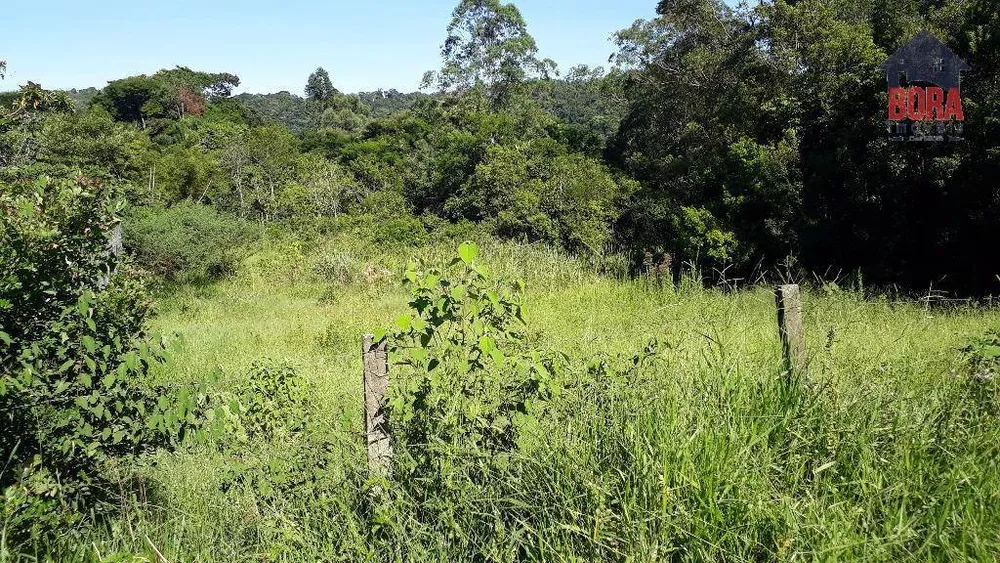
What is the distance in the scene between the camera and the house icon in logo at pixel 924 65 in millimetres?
11664

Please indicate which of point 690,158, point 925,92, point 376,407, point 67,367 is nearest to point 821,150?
point 925,92

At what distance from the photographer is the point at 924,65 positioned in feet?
39.7

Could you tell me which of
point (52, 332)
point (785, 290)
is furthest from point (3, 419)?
point (785, 290)

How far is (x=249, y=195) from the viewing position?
26.1 metres

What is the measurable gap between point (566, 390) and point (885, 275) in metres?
11.3

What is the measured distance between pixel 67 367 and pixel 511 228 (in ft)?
52.1

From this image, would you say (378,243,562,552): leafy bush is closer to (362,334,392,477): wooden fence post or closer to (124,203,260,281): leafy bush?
(362,334,392,477): wooden fence post

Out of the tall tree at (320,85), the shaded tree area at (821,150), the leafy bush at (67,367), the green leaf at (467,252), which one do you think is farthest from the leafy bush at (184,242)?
the tall tree at (320,85)

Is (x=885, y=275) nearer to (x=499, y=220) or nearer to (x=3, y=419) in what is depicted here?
(x=499, y=220)

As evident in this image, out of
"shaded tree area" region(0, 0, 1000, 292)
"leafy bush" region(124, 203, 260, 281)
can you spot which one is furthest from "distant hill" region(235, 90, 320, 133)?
"leafy bush" region(124, 203, 260, 281)

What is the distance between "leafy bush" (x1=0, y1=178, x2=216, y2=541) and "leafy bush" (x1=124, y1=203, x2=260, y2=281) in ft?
40.9

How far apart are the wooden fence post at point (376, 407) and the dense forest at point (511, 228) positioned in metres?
0.12

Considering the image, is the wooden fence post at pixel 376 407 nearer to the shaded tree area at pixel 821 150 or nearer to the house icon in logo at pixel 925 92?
the shaded tree area at pixel 821 150

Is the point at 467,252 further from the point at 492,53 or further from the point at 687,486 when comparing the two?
the point at 492,53
